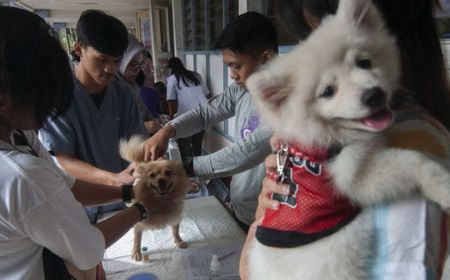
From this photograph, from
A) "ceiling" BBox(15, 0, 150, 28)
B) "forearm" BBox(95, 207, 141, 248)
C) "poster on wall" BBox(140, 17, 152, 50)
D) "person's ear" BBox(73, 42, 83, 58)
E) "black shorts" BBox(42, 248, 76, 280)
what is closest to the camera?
"black shorts" BBox(42, 248, 76, 280)

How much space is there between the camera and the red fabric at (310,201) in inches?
22.8

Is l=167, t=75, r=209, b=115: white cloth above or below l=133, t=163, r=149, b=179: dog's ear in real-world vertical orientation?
below

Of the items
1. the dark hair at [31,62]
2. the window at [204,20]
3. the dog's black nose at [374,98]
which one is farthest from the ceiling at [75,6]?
the dog's black nose at [374,98]

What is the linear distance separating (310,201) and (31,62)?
625 millimetres

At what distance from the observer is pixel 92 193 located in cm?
123

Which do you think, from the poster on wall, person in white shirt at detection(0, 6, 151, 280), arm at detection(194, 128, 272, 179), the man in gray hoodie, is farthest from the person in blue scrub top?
the poster on wall

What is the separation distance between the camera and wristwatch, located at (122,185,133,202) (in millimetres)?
1349

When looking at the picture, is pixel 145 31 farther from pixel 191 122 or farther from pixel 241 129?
pixel 241 129

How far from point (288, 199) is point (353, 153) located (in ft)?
0.47

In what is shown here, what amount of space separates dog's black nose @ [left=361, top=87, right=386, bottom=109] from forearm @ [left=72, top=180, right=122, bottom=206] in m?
1.00

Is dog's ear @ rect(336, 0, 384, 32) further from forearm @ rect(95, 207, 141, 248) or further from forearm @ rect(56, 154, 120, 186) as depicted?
forearm @ rect(56, 154, 120, 186)

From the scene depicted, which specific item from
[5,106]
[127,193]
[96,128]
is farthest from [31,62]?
[96,128]

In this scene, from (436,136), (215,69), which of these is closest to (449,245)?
(436,136)

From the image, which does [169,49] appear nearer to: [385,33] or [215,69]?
[215,69]
